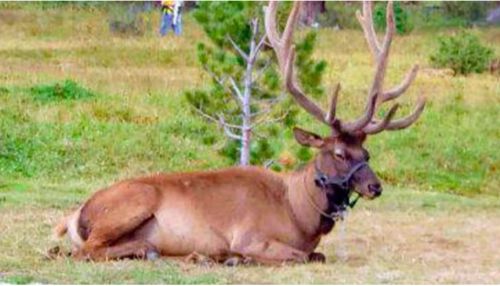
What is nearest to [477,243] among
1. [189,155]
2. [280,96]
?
[280,96]

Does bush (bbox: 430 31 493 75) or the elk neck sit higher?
the elk neck

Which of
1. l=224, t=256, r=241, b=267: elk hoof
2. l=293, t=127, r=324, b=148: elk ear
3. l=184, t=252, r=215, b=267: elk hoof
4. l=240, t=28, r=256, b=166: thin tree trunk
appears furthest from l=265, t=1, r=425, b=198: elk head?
l=240, t=28, r=256, b=166: thin tree trunk

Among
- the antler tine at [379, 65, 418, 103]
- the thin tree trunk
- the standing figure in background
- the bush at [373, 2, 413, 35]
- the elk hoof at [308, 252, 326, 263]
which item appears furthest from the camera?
the bush at [373, 2, 413, 35]

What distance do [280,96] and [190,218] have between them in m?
4.49

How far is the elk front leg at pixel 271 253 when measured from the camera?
31.7 feet

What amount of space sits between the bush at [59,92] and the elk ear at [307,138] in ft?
30.5

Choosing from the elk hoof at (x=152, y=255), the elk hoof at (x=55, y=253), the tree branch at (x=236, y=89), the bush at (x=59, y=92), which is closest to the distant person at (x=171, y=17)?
the bush at (x=59, y=92)

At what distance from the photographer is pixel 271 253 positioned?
31.8 feet

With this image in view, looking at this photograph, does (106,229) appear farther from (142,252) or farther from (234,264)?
(234,264)

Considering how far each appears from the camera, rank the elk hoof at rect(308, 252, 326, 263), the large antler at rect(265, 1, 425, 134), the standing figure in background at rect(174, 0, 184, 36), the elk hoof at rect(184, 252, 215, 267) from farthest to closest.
Answer: the standing figure in background at rect(174, 0, 184, 36) → the large antler at rect(265, 1, 425, 134) → the elk hoof at rect(308, 252, 326, 263) → the elk hoof at rect(184, 252, 215, 267)

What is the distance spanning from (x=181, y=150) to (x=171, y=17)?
1077 centimetres

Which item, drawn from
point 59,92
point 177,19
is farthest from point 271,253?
point 177,19

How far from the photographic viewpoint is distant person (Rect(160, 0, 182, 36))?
26.5 metres

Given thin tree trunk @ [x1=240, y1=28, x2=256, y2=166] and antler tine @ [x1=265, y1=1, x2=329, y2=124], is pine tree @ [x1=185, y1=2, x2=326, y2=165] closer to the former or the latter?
thin tree trunk @ [x1=240, y1=28, x2=256, y2=166]
